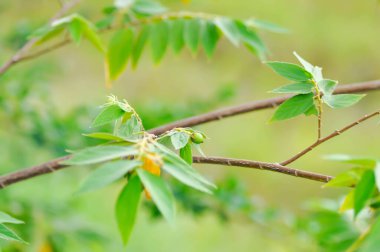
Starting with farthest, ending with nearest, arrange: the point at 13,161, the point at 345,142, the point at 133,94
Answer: the point at 133,94 < the point at 345,142 < the point at 13,161

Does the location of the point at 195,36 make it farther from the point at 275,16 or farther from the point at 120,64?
the point at 275,16

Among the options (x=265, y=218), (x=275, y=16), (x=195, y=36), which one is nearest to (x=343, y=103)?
(x=195, y=36)

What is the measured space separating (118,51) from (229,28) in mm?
157

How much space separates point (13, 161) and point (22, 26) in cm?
30

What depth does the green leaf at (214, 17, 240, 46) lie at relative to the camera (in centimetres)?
89

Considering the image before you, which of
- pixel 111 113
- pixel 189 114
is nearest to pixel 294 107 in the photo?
pixel 111 113

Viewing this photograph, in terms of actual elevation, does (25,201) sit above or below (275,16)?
below

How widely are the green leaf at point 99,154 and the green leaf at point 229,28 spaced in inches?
18.6

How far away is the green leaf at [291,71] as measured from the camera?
0.54m

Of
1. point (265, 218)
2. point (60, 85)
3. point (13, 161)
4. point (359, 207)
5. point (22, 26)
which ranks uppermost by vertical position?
point (60, 85)

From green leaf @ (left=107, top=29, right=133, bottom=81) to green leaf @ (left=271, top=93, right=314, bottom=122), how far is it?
40 centimetres

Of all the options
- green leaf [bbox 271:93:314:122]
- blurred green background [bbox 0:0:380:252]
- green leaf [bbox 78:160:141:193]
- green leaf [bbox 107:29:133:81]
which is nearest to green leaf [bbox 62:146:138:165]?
green leaf [bbox 78:160:141:193]

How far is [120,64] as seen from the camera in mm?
906

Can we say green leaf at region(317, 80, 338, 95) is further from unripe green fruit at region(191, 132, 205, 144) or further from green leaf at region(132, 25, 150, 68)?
green leaf at region(132, 25, 150, 68)
